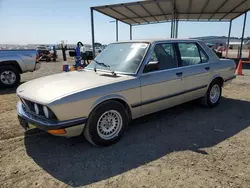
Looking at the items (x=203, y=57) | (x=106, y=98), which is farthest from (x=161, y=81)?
(x=203, y=57)

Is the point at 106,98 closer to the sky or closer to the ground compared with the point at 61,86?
closer to the ground

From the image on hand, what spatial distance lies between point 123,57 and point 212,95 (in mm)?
2682

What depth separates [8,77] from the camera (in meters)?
7.46

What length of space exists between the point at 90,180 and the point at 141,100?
154 cm

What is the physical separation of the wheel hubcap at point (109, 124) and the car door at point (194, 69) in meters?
1.70

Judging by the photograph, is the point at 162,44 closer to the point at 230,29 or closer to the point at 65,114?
the point at 65,114

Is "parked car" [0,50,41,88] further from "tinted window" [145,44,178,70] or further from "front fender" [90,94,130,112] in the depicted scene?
"front fender" [90,94,130,112]

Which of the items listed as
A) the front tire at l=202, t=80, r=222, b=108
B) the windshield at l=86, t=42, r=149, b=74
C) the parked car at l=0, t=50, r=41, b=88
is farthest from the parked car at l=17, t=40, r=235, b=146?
the parked car at l=0, t=50, r=41, b=88

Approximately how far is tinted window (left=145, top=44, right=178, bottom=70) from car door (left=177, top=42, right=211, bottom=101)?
22 cm

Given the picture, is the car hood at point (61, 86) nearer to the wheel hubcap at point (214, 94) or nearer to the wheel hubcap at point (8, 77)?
the wheel hubcap at point (214, 94)

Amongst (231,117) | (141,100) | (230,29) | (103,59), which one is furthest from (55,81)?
(230,29)

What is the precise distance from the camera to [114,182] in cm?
243

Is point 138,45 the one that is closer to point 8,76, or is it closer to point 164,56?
point 164,56

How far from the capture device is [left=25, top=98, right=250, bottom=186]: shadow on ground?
2684 mm
